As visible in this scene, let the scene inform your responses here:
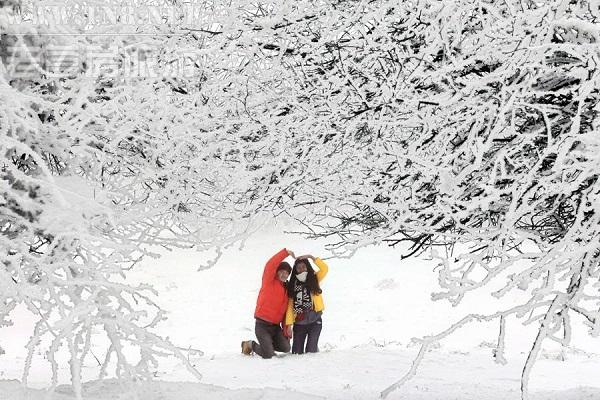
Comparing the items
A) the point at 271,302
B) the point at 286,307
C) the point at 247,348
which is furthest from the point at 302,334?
the point at 247,348

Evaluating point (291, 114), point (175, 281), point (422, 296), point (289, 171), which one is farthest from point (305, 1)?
point (175, 281)

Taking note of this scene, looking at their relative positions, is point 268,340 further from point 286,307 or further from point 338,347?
point 338,347

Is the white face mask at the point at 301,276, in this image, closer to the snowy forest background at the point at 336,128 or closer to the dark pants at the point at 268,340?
the dark pants at the point at 268,340

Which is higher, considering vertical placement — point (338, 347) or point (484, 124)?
point (484, 124)

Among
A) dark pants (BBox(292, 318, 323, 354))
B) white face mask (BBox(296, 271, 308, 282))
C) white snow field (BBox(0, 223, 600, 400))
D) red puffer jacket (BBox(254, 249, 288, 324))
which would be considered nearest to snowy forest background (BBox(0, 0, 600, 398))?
white snow field (BBox(0, 223, 600, 400))

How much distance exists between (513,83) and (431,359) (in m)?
6.55

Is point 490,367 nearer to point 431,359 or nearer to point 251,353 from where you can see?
point 431,359

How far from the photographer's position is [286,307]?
9.95m

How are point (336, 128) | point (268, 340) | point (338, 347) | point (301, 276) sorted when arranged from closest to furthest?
1. point (336, 128)
2. point (268, 340)
3. point (301, 276)
4. point (338, 347)

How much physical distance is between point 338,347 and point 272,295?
418 cm

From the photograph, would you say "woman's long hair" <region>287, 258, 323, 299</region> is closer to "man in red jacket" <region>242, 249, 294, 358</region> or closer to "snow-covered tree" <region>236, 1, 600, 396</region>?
"man in red jacket" <region>242, 249, 294, 358</region>

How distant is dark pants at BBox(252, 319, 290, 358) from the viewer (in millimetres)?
9750

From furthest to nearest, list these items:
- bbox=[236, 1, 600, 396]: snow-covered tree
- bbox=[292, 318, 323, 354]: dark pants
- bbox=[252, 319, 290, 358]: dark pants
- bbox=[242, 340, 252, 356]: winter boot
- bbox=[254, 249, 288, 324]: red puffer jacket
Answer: bbox=[242, 340, 252, 356]: winter boot → bbox=[292, 318, 323, 354]: dark pants → bbox=[252, 319, 290, 358]: dark pants → bbox=[254, 249, 288, 324]: red puffer jacket → bbox=[236, 1, 600, 396]: snow-covered tree

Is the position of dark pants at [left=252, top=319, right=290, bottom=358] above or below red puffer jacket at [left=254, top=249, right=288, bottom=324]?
below
